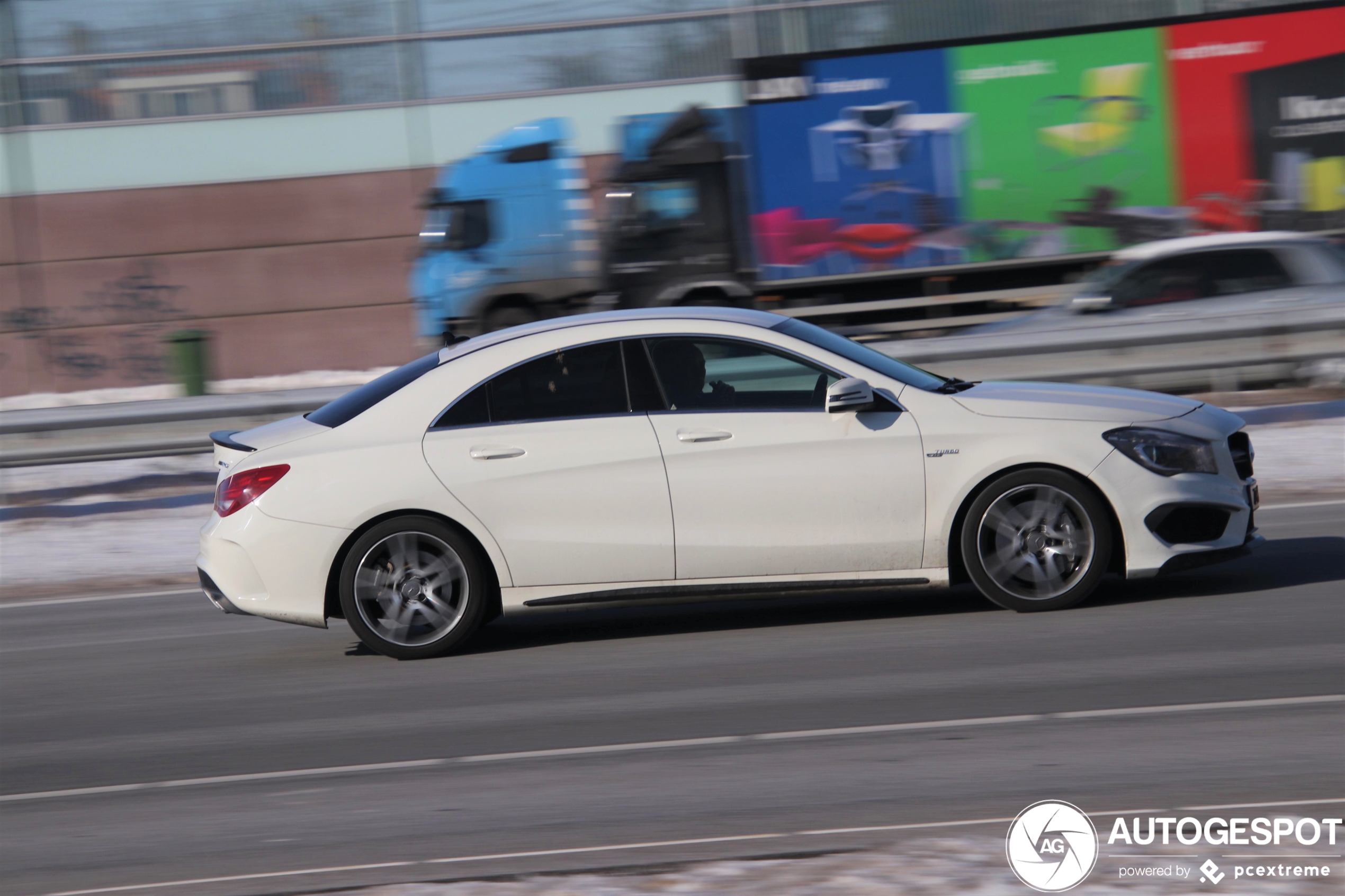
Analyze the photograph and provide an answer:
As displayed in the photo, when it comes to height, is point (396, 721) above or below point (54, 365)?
below

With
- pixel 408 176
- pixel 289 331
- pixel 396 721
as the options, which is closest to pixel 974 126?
pixel 408 176

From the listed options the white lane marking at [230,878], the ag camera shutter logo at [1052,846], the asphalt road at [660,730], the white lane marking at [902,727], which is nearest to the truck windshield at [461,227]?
the asphalt road at [660,730]

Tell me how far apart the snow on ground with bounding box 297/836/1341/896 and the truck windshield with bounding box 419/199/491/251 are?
51.5 feet

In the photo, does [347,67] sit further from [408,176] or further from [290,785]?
[290,785]

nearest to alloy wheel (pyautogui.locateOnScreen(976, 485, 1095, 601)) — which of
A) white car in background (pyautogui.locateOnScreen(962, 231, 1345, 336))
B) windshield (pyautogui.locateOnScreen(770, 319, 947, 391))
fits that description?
windshield (pyautogui.locateOnScreen(770, 319, 947, 391))

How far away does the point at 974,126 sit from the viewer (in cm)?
1903

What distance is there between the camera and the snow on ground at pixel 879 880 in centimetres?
381

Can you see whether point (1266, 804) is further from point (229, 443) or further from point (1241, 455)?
point (229, 443)

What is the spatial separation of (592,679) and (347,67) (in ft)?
69.5

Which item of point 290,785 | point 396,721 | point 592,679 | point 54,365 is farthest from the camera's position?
point 54,365

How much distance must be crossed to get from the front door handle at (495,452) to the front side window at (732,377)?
731mm

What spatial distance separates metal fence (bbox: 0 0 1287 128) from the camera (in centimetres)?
2470

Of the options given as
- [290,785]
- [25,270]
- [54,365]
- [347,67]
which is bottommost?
[290,785]

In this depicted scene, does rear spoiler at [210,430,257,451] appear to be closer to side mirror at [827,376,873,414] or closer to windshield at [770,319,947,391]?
windshield at [770,319,947,391]
